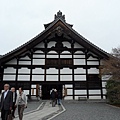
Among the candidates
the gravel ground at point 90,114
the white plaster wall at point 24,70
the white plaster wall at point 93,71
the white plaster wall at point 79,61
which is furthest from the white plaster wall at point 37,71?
the gravel ground at point 90,114

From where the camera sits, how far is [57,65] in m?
19.7

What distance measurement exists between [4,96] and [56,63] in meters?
14.1

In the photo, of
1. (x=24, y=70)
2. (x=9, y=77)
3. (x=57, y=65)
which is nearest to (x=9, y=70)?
(x=9, y=77)

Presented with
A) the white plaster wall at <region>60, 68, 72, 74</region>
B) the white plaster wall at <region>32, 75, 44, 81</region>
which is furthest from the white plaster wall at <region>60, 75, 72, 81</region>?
the white plaster wall at <region>32, 75, 44, 81</region>

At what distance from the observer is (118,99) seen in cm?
1530

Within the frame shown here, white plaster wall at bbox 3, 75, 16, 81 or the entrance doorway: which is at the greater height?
white plaster wall at bbox 3, 75, 16, 81

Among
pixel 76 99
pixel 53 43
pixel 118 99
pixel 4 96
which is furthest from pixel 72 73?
pixel 4 96

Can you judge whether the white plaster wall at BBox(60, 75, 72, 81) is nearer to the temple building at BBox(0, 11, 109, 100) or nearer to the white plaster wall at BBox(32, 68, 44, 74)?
the temple building at BBox(0, 11, 109, 100)

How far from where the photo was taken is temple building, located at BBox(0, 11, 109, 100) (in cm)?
1902

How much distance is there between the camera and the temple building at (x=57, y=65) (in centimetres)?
1902

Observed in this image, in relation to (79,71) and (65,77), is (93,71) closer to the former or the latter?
(79,71)

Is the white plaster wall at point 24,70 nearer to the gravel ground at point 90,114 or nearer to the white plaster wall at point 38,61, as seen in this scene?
the white plaster wall at point 38,61

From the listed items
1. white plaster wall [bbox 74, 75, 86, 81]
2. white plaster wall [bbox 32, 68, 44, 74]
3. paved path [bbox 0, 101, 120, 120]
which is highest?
white plaster wall [bbox 32, 68, 44, 74]

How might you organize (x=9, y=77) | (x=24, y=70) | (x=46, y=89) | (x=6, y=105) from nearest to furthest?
(x=6, y=105) → (x=9, y=77) → (x=24, y=70) → (x=46, y=89)
